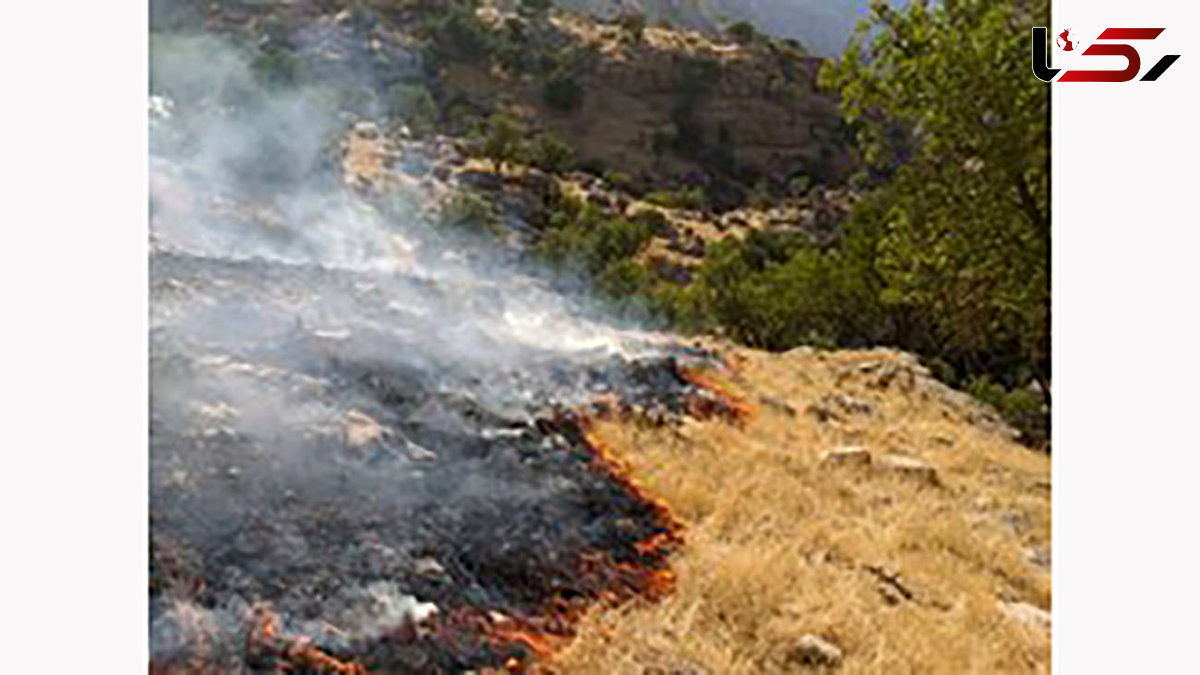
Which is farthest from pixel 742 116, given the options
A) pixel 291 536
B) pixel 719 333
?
pixel 291 536

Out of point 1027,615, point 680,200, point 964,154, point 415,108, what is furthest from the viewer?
point 415,108

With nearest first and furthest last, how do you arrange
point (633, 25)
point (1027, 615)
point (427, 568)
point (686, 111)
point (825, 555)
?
point (427, 568)
point (1027, 615)
point (825, 555)
point (686, 111)
point (633, 25)

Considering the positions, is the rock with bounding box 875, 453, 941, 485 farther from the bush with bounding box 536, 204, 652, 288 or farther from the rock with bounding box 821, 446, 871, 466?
the bush with bounding box 536, 204, 652, 288

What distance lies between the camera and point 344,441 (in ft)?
21.3

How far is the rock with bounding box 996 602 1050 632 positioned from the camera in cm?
615

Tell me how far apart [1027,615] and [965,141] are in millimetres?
5080

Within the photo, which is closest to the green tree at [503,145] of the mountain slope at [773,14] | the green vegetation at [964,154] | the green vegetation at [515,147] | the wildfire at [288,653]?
the green vegetation at [515,147]

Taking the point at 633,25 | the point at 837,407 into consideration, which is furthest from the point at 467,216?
the point at 633,25

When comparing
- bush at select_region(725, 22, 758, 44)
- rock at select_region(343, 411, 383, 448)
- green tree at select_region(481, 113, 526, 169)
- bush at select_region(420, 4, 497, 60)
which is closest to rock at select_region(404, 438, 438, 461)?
rock at select_region(343, 411, 383, 448)

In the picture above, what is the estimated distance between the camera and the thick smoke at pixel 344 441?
16.0 ft

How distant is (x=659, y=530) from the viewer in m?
6.52
